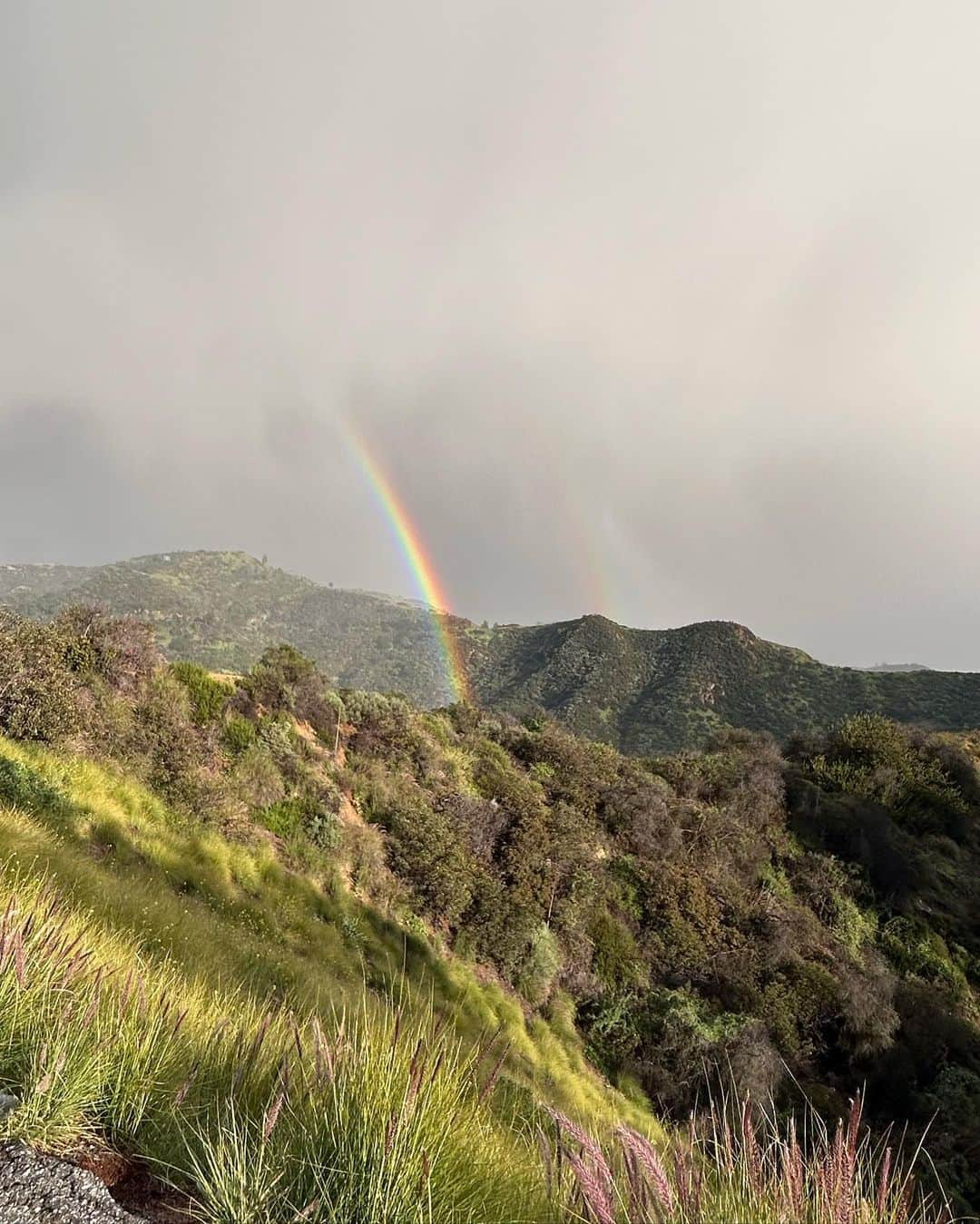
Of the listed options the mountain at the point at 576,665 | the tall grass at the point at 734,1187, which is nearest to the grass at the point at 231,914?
the tall grass at the point at 734,1187

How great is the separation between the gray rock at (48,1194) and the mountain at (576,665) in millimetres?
16707

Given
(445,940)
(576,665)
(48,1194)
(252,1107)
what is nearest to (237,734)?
(445,940)

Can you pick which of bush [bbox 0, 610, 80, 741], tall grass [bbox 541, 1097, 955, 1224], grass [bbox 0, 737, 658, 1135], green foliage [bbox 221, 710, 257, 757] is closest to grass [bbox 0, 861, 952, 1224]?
tall grass [bbox 541, 1097, 955, 1224]

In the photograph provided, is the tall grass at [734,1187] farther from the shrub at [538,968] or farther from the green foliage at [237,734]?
the green foliage at [237,734]

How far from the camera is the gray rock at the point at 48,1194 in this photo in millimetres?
1869

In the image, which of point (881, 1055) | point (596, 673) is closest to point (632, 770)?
point (881, 1055)

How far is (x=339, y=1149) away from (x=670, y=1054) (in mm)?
15139

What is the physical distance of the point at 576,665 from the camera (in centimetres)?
7894

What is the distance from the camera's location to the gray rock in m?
1.87

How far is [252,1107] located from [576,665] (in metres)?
77.3

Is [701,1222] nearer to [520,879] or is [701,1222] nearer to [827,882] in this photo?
[520,879]

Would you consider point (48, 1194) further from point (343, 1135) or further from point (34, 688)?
point (34, 688)

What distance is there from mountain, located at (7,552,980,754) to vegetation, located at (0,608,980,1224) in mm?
6580

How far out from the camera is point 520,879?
53.7 feet
